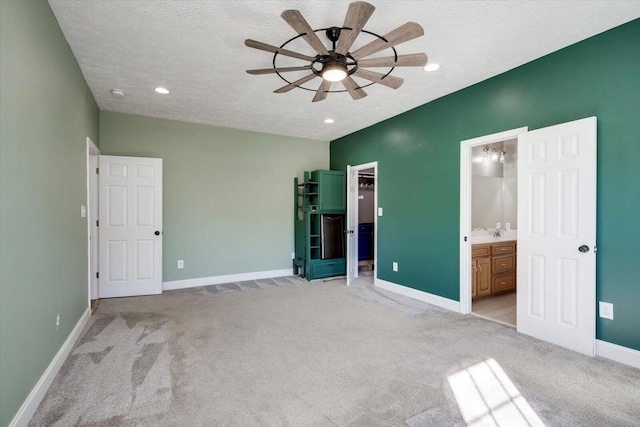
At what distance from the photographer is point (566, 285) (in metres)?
2.77

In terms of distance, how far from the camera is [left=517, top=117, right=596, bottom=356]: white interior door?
103 inches

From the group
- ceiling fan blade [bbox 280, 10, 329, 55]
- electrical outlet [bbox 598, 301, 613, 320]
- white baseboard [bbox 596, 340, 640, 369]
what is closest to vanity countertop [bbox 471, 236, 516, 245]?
electrical outlet [bbox 598, 301, 613, 320]

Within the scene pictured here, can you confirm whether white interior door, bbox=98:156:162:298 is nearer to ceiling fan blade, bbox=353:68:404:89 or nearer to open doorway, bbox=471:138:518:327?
ceiling fan blade, bbox=353:68:404:89

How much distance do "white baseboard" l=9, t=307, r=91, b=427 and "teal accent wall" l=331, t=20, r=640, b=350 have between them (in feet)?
12.9

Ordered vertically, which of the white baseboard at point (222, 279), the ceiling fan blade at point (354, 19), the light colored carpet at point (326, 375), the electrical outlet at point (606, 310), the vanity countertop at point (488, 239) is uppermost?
the ceiling fan blade at point (354, 19)

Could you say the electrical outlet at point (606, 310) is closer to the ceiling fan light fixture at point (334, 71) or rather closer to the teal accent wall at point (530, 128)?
the teal accent wall at point (530, 128)

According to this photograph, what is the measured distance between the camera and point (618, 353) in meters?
2.50

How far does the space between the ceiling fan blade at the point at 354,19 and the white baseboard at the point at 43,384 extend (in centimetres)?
289

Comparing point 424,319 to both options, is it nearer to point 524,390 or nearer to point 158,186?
point 524,390

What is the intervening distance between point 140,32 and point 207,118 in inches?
92.9

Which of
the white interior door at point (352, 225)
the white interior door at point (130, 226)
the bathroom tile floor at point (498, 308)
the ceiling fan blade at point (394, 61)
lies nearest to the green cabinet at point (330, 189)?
the white interior door at point (352, 225)

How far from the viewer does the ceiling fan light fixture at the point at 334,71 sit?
2305 mm

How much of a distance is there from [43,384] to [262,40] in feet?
9.80

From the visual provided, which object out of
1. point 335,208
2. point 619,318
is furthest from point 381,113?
point 619,318
